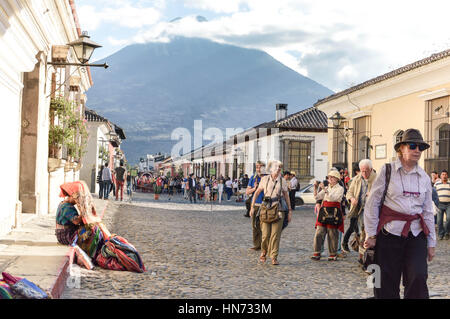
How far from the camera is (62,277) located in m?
5.44

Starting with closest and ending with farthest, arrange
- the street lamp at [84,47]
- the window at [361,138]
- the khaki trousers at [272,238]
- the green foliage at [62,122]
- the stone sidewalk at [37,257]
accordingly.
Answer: the stone sidewalk at [37,257] → the khaki trousers at [272,238] → the street lamp at [84,47] → the green foliage at [62,122] → the window at [361,138]

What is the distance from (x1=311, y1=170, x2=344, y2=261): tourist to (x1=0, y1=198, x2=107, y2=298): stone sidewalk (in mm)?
3636

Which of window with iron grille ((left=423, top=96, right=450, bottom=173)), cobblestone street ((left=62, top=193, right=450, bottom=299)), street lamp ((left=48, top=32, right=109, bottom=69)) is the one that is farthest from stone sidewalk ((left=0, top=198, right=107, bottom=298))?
window with iron grille ((left=423, top=96, right=450, bottom=173))

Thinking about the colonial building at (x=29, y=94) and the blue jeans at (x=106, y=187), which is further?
the blue jeans at (x=106, y=187)

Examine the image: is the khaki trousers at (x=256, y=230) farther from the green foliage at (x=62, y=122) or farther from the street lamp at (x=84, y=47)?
the green foliage at (x=62, y=122)

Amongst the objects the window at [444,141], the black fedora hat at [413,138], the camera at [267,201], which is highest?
the window at [444,141]

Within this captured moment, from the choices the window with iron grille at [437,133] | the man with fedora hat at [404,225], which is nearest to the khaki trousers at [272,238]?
the man with fedora hat at [404,225]

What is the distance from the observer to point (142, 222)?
1345cm

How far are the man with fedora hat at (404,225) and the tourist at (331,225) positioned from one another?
12.6 feet

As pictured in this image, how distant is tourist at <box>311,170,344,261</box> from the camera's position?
314 inches

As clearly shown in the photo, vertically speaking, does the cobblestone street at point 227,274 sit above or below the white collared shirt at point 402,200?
below

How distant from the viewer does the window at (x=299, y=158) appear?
3219 cm

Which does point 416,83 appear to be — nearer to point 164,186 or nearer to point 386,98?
point 386,98

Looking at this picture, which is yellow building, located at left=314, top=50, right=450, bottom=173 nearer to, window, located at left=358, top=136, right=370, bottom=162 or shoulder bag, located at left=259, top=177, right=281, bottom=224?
window, located at left=358, top=136, right=370, bottom=162
